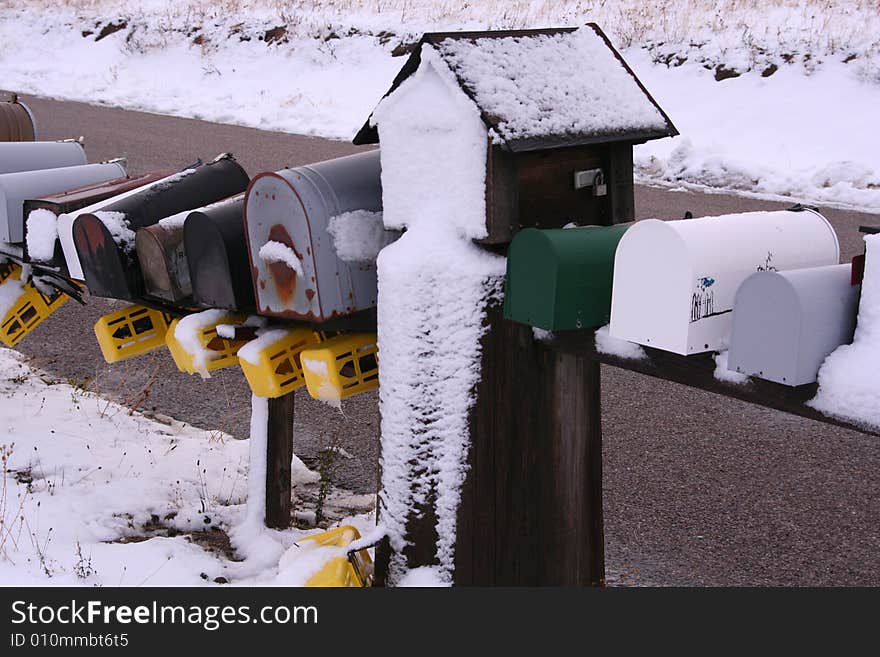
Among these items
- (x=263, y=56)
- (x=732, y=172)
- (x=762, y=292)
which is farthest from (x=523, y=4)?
(x=762, y=292)

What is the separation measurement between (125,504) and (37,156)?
127 cm

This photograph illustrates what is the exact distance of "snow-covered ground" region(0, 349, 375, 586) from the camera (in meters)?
3.00

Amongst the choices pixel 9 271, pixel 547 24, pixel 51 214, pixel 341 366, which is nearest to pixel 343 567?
pixel 341 366

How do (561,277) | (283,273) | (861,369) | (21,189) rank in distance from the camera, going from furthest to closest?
(21,189)
(283,273)
(561,277)
(861,369)

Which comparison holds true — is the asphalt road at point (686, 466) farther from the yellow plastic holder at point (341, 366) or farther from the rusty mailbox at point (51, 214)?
the rusty mailbox at point (51, 214)

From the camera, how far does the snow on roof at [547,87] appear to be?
2175mm

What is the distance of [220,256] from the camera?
2.67m

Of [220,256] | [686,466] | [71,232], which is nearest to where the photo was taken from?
[220,256]

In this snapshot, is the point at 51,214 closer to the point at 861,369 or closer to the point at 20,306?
the point at 20,306

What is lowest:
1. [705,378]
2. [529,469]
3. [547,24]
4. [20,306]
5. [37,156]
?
[529,469]

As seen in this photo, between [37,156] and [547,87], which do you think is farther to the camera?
[37,156]

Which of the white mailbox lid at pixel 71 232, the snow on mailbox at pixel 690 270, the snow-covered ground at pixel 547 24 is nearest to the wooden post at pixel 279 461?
the white mailbox lid at pixel 71 232

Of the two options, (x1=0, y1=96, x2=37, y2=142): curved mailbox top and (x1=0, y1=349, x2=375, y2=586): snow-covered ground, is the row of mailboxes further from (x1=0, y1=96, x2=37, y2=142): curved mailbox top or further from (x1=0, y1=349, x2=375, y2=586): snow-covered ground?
(x1=0, y1=96, x2=37, y2=142): curved mailbox top

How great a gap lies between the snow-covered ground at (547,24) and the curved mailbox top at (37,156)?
5566 mm
